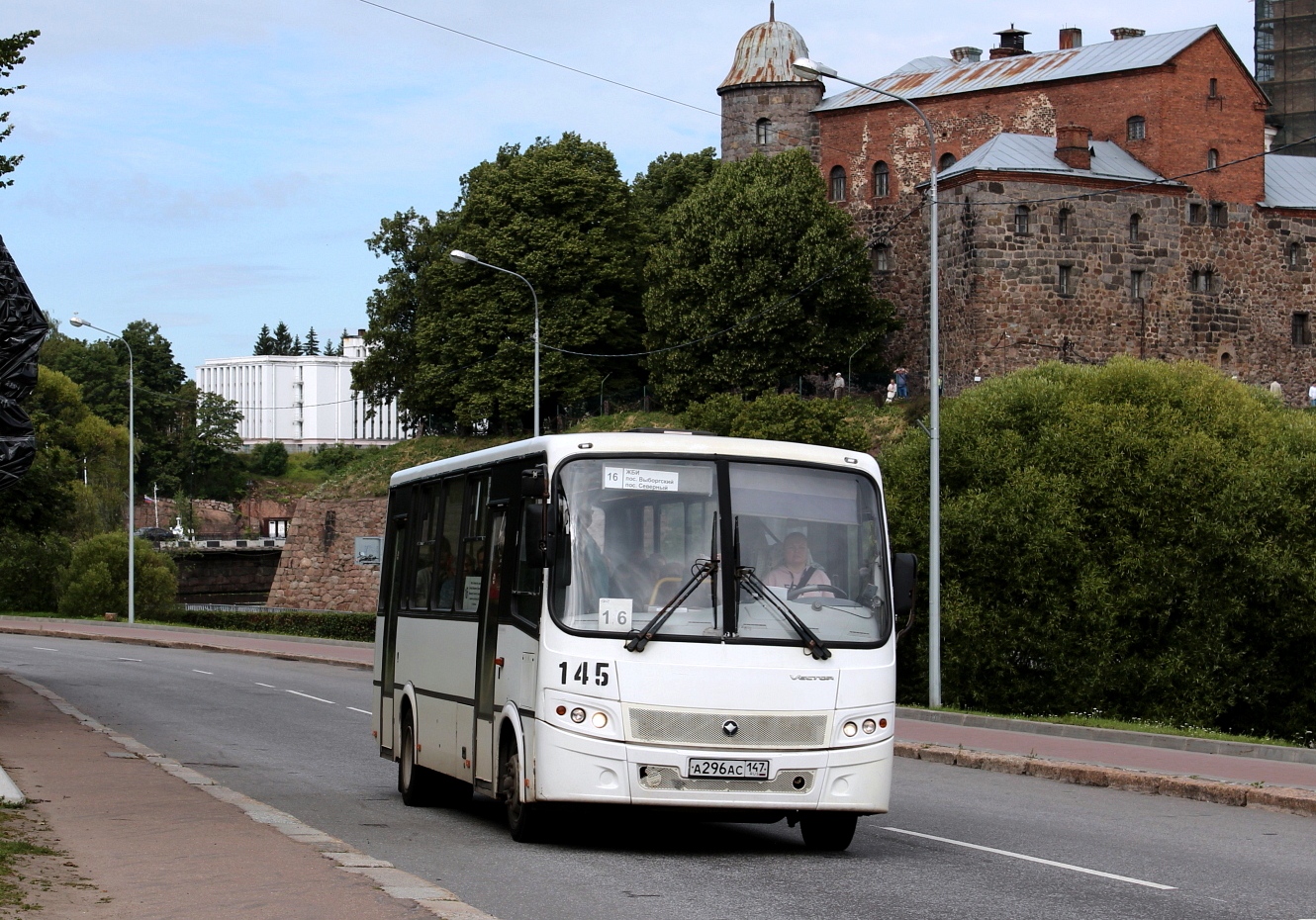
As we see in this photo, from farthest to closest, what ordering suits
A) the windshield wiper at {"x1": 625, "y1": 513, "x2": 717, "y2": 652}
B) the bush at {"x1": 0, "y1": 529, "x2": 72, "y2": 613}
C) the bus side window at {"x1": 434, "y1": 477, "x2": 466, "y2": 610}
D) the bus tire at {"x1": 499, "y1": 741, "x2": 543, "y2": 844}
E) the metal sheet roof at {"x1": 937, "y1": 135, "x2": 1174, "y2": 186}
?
the bush at {"x1": 0, "y1": 529, "x2": 72, "y2": 613}, the metal sheet roof at {"x1": 937, "y1": 135, "x2": 1174, "y2": 186}, the bus side window at {"x1": 434, "y1": 477, "x2": 466, "y2": 610}, the bus tire at {"x1": 499, "y1": 741, "x2": 543, "y2": 844}, the windshield wiper at {"x1": 625, "y1": 513, "x2": 717, "y2": 652}

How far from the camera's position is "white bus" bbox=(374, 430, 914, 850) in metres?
11.7

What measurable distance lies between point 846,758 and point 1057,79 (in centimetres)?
6765

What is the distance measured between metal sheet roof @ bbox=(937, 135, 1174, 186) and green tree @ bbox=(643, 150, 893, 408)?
6017 mm

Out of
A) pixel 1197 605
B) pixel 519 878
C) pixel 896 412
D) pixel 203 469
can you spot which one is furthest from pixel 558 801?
pixel 203 469

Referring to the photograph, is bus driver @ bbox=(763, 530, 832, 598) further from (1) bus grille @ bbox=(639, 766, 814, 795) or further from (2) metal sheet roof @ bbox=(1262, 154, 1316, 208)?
(2) metal sheet roof @ bbox=(1262, 154, 1316, 208)

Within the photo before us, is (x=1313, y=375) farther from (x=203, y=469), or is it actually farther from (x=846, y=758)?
(x=203, y=469)

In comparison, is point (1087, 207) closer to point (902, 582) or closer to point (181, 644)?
point (181, 644)

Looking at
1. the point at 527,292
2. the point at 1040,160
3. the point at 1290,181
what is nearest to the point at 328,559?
the point at 527,292

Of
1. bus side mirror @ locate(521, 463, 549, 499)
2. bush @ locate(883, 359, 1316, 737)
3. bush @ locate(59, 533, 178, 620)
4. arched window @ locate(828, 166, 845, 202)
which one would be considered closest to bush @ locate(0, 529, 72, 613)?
bush @ locate(59, 533, 178, 620)

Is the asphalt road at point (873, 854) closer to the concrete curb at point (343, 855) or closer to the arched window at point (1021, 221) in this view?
the concrete curb at point (343, 855)

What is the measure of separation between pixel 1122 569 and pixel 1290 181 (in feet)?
176

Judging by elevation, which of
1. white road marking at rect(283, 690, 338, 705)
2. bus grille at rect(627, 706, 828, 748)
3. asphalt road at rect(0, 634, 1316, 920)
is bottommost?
white road marking at rect(283, 690, 338, 705)

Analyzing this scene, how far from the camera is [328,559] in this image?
80.3m

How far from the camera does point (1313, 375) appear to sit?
76750mm
